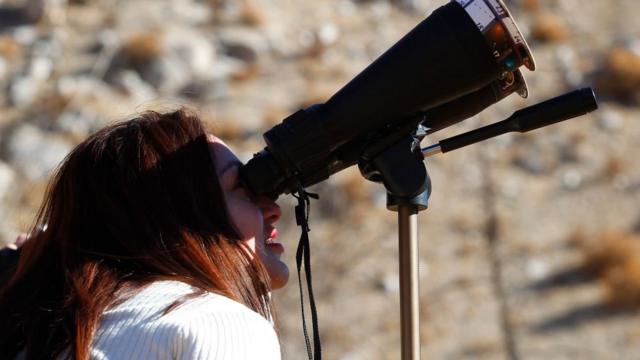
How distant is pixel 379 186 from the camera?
8.89m

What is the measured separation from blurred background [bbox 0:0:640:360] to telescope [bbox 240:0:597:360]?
5.39 m

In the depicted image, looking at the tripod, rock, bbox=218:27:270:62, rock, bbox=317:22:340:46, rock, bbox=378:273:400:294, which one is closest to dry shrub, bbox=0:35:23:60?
rock, bbox=218:27:270:62

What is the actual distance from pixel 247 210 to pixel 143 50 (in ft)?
31.6

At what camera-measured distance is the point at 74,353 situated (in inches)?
54.4

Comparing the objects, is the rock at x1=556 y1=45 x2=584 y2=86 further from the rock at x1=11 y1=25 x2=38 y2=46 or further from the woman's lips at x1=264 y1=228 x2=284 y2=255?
the woman's lips at x1=264 y1=228 x2=284 y2=255

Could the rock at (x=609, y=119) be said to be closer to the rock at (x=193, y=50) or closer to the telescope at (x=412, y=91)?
the rock at (x=193, y=50)

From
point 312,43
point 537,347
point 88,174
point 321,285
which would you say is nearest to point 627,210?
point 537,347

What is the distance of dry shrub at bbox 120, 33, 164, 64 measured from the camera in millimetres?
10969

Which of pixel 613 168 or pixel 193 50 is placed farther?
pixel 193 50

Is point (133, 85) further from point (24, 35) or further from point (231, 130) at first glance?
point (24, 35)

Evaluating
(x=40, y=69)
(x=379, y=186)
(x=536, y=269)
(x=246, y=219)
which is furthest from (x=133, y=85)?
(x=246, y=219)

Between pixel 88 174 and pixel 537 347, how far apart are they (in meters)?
5.97

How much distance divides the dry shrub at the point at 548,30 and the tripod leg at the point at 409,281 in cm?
1100

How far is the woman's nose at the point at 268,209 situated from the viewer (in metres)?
1.74
